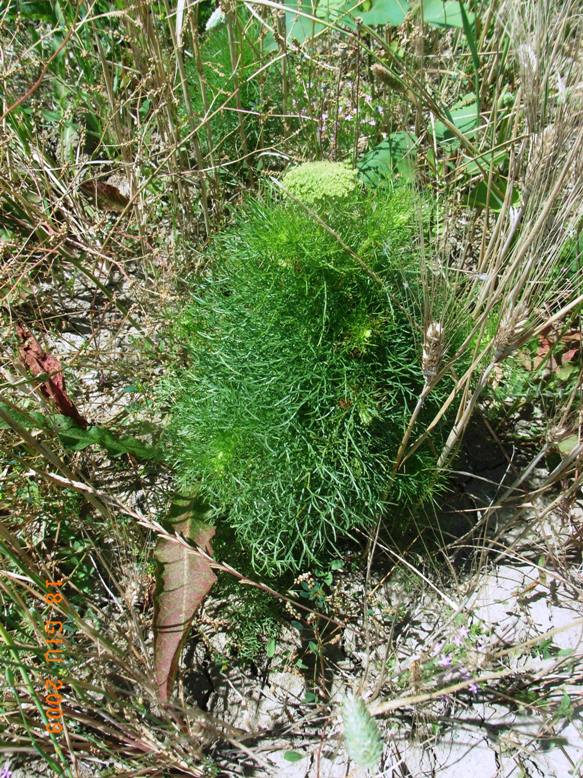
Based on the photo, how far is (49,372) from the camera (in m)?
1.82

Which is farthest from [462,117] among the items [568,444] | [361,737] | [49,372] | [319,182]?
[361,737]

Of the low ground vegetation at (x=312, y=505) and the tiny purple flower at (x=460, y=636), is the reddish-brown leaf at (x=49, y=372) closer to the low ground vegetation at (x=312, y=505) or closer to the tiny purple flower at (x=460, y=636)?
the low ground vegetation at (x=312, y=505)

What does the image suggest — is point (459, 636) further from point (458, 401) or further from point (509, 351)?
point (509, 351)

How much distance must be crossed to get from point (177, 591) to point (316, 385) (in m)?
0.56

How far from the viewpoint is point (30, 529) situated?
178cm

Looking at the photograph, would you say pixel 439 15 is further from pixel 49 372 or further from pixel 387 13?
pixel 49 372

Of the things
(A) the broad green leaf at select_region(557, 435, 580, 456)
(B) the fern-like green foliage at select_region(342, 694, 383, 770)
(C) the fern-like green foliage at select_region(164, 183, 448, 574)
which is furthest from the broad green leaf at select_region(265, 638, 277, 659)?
(A) the broad green leaf at select_region(557, 435, 580, 456)

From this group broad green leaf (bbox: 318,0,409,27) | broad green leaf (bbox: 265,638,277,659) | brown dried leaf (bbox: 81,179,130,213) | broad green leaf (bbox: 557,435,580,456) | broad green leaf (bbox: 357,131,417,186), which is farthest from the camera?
brown dried leaf (bbox: 81,179,130,213)

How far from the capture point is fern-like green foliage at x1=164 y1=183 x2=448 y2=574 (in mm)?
1499

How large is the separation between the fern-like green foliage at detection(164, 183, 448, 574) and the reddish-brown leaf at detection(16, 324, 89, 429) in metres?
0.40

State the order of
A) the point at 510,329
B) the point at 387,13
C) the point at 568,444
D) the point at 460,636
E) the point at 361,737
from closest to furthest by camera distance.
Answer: the point at 361,737
the point at 510,329
the point at 460,636
the point at 568,444
the point at 387,13

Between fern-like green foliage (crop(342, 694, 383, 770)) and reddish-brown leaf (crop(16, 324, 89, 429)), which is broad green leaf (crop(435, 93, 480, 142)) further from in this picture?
fern-like green foliage (crop(342, 694, 383, 770))

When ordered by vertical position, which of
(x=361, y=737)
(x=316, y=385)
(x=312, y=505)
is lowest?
(x=361, y=737)
